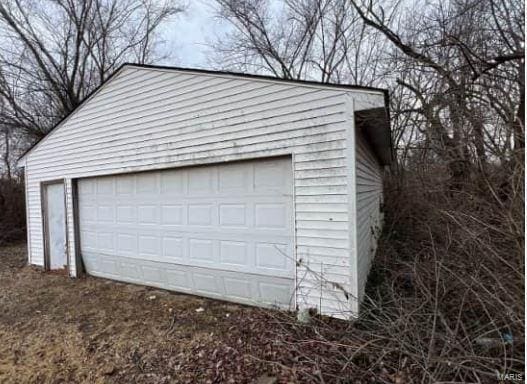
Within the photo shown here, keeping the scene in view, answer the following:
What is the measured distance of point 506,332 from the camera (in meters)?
2.85

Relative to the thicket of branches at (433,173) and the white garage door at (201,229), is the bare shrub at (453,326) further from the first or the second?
the white garage door at (201,229)

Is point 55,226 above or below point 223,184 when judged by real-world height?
below

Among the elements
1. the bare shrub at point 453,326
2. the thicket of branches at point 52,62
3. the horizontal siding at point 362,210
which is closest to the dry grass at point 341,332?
the bare shrub at point 453,326

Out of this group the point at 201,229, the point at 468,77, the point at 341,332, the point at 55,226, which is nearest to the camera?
the point at 341,332

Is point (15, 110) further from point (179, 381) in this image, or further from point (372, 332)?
point (372, 332)

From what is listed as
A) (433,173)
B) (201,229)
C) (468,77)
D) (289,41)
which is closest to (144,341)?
(201,229)

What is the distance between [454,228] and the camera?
4207mm

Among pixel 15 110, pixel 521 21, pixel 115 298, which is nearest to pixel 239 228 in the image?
pixel 115 298

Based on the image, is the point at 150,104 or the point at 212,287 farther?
the point at 150,104

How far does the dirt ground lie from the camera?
3238mm

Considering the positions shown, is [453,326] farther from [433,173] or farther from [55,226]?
[55,226]

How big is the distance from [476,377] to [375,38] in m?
12.8

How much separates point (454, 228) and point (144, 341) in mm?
4285

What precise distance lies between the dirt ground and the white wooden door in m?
1.80
